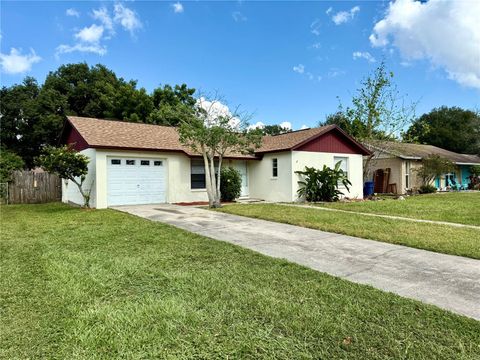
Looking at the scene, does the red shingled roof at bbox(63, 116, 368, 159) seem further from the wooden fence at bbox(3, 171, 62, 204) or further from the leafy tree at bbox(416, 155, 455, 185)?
the leafy tree at bbox(416, 155, 455, 185)

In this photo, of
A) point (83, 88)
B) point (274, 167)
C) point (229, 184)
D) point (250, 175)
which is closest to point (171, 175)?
point (229, 184)

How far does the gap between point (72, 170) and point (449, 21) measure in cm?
1630

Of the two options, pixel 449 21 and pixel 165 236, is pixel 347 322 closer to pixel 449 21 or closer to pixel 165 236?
pixel 165 236

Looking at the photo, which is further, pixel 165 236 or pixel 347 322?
pixel 165 236

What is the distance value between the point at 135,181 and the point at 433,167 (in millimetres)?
20714

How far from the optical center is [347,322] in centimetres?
323

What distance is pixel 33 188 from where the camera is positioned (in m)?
18.1

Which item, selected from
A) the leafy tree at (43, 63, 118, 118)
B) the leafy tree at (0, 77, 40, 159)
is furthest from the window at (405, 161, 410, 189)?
the leafy tree at (0, 77, 40, 159)

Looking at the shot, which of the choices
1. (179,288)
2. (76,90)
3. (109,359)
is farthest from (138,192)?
(76,90)

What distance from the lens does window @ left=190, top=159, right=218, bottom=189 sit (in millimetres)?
16844

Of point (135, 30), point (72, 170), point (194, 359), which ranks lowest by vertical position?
point (194, 359)

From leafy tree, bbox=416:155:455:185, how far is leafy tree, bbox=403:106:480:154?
17.3 m

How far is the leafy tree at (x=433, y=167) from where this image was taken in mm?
23188

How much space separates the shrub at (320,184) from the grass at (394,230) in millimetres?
5256
